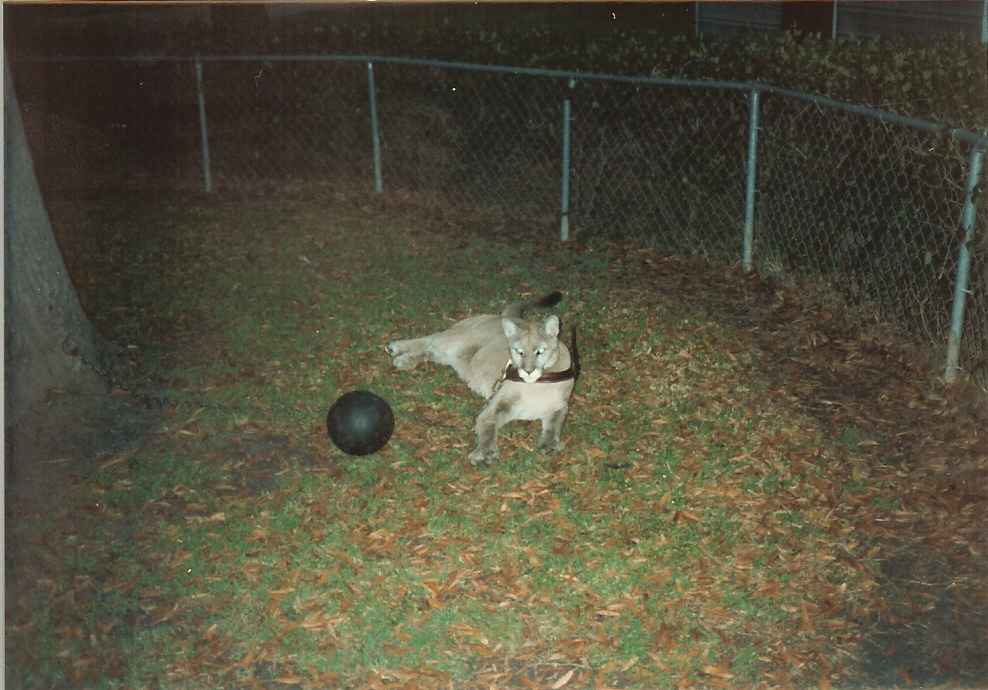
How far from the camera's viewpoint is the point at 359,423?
5.30 meters

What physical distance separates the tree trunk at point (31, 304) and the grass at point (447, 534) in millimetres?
662

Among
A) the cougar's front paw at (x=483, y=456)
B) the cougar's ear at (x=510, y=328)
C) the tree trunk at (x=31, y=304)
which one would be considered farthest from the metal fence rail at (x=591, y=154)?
the tree trunk at (x=31, y=304)

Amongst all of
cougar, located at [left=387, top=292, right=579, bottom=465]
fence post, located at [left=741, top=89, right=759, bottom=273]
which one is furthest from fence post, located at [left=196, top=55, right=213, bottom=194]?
cougar, located at [left=387, top=292, right=579, bottom=465]

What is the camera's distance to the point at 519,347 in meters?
5.59

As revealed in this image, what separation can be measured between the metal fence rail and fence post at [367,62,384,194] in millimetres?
17

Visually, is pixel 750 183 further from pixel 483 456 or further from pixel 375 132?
pixel 375 132

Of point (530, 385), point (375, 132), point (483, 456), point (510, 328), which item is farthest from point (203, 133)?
point (483, 456)

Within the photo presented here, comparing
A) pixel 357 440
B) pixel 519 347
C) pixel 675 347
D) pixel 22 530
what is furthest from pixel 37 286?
pixel 675 347

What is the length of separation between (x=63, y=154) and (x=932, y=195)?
10.7m

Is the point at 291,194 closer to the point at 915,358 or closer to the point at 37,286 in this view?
the point at 37,286

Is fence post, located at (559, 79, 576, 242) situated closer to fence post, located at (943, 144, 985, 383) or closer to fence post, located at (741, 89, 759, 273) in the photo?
fence post, located at (741, 89, 759, 273)

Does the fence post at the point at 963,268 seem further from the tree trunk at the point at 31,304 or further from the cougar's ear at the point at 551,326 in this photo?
the tree trunk at the point at 31,304

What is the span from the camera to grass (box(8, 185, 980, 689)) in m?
3.95

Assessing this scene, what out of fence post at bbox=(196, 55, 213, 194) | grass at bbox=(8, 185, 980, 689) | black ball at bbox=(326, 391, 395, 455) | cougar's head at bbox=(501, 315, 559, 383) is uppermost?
fence post at bbox=(196, 55, 213, 194)
